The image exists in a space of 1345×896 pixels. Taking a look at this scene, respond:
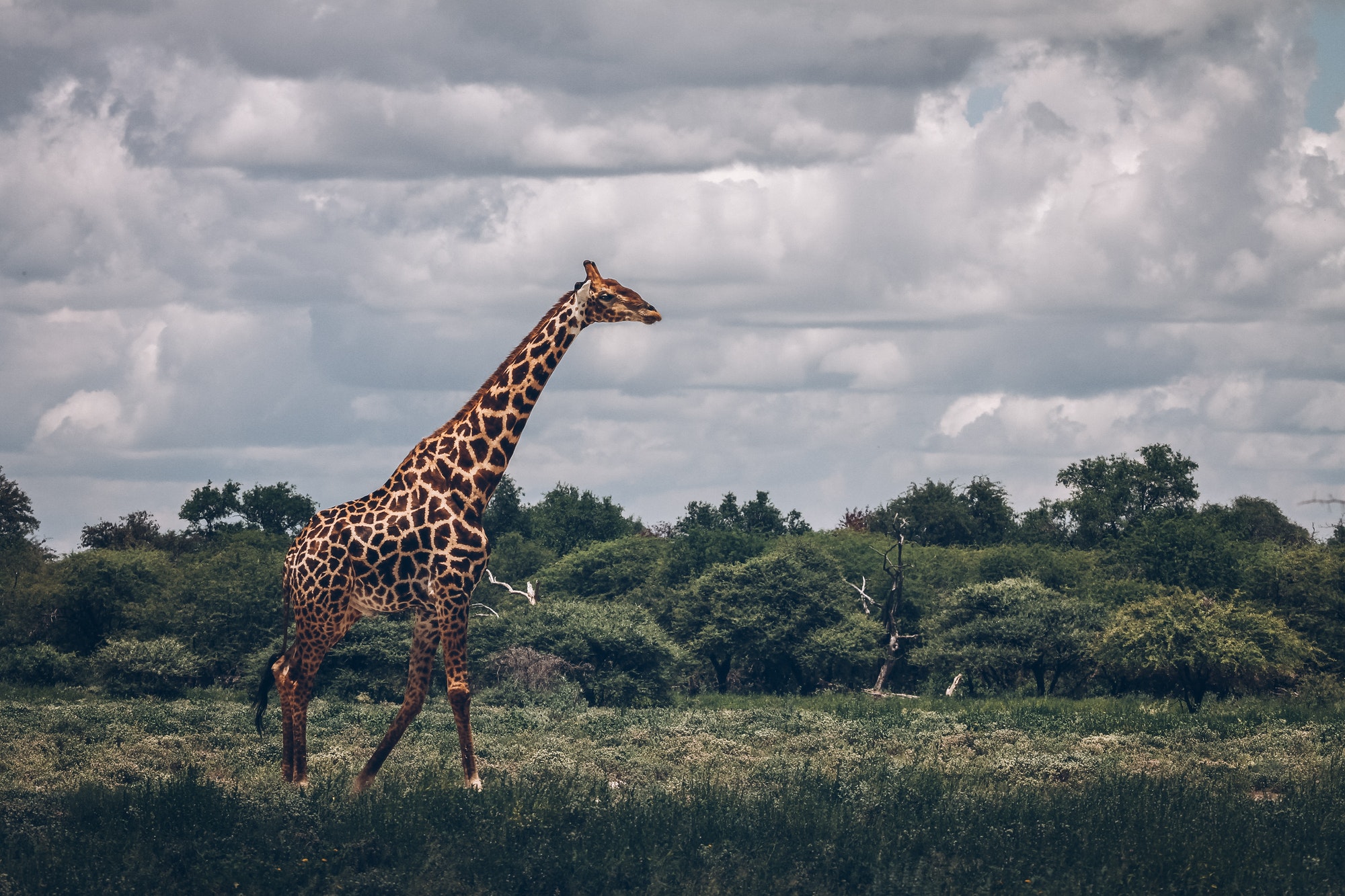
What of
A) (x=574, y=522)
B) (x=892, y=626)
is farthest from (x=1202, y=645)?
(x=574, y=522)

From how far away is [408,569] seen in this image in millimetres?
17969

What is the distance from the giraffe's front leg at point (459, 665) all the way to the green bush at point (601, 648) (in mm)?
24589

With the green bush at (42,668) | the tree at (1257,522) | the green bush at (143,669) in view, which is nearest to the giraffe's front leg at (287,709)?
the green bush at (143,669)

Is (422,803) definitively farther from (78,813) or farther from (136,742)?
(136,742)

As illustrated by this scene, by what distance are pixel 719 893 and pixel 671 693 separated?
31538 mm

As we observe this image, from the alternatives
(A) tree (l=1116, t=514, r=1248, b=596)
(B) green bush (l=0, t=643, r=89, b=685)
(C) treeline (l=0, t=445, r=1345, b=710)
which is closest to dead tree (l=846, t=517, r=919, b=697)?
(C) treeline (l=0, t=445, r=1345, b=710)

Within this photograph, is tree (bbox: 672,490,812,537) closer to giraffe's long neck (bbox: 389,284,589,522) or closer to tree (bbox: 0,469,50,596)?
tree (bbox: 0,469,50,596)

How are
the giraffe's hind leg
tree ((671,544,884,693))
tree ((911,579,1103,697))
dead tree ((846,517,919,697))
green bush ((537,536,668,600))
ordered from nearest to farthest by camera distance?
1. the giraffe's hind leg
2. tree ((911,579,1103,697))
3. tree ((671,544,884,693))
4. dead tree ((846,517,919,697))
5. green bush ((537,536,668,600))

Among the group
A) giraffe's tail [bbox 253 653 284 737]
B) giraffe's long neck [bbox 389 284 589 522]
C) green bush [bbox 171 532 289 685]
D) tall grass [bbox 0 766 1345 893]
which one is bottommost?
tall grass [bbox 0 766 1345 893]

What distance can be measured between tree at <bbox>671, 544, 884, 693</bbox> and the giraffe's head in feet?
113

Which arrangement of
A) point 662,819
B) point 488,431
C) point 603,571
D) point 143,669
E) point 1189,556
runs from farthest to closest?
point 603,571 < point 1189,556 < point 143,669 < point 488,431 < point 662,819

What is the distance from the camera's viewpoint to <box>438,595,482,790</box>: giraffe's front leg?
1791 centimetres

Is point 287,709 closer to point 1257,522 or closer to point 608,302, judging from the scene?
point 608,302

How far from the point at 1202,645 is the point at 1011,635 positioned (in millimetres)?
8029
